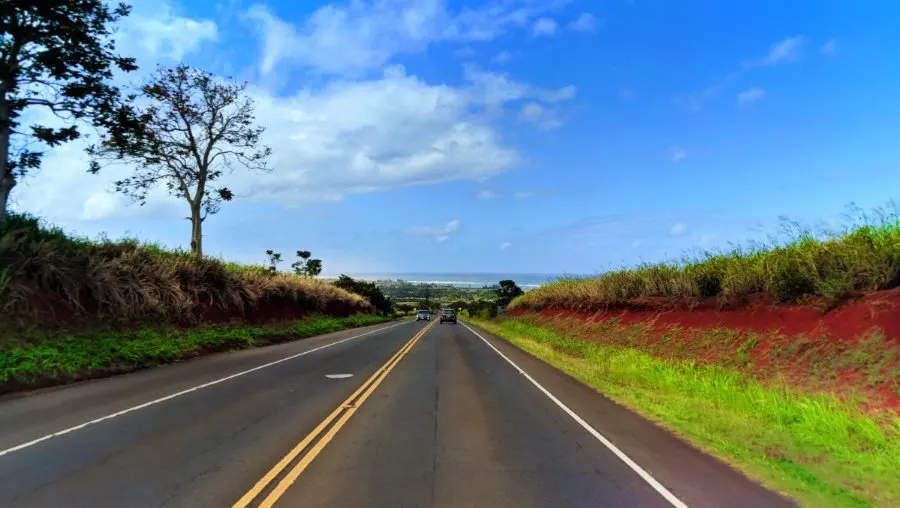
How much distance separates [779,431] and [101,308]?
20350 mm

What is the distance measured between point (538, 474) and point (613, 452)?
5.31 ft

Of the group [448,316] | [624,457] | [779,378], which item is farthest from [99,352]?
[448,316]

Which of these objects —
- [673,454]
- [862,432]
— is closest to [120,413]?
[673,454]

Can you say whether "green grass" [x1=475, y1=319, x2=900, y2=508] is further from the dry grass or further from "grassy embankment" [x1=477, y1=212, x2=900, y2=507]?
the dry grass

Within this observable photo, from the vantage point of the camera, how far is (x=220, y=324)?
98.1 feet

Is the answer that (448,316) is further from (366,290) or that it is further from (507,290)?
(366,290)

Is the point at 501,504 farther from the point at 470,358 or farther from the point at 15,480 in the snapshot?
the point at 470,358

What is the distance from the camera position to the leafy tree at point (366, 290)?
322 feet

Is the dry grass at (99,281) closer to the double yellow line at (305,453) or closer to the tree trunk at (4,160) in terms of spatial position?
the tree trunk at (4,160)

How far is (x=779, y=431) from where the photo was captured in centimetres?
882

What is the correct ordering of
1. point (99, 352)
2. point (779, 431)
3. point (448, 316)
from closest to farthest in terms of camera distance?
point (779, 431) → point (99, 352) → point (448, 316)

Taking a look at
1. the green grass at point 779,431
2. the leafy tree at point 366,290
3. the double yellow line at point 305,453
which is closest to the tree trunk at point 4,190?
the double yellow line at point 305,453

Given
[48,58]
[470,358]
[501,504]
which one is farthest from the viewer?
[470,358]

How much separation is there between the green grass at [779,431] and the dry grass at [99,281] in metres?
16.1
